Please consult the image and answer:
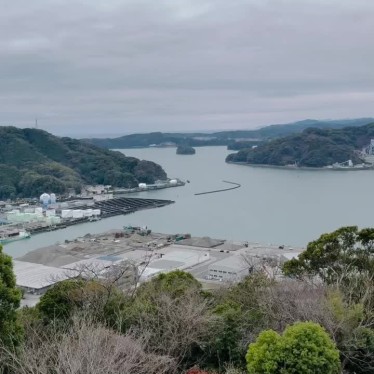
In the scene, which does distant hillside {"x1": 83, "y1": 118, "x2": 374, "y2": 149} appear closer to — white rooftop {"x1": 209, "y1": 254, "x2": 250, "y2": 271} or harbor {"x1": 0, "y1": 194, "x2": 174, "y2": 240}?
harbor {"x1": 0, "y1": 194, "x2": 174, "y2": 240}

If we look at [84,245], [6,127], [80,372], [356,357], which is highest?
[6,127]

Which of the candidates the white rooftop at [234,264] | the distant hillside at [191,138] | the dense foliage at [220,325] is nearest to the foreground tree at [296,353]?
the dense foliage at [220,325]

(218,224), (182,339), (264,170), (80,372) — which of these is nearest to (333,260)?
(182,339)

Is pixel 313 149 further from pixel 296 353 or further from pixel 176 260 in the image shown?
pixel 296 353

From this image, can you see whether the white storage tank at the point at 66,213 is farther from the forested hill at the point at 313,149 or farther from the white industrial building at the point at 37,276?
the forested hill at the point at 313,149

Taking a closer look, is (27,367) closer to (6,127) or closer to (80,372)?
(80,372)

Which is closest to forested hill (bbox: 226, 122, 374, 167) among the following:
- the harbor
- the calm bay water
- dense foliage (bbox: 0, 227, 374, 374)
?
the calm bay water
